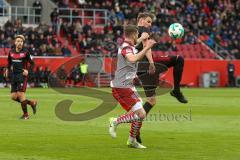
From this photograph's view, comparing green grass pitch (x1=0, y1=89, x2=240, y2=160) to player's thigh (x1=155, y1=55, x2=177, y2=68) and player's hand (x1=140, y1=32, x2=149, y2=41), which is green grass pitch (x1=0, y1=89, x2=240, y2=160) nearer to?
player's thigh (x1=155, y1=55, x2=177, y2=68)

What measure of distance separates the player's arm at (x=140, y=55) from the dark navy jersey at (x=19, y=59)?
8.78 m

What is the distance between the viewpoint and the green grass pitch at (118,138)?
12.5 meters

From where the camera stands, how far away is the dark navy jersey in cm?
2105

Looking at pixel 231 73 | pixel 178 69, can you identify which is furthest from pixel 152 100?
pixel 231 73

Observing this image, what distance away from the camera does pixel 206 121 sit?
20.2 meters

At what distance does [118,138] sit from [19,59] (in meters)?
6.54

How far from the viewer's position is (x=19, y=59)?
2098 cm

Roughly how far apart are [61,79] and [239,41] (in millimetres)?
17335

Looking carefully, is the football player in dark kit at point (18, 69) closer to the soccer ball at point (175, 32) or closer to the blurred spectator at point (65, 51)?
the soccer ball at point (175, 32)

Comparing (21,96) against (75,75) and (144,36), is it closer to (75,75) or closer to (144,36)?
(144,36)

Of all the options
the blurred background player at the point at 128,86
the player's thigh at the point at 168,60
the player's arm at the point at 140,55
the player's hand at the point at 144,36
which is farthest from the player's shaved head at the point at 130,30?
the player's thigh at the point at 168,60

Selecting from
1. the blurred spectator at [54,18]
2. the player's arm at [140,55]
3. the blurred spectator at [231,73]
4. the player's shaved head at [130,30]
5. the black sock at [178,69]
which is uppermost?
the player's shaved head at [130,30]

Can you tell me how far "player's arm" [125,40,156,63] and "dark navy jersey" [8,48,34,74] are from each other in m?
8.78

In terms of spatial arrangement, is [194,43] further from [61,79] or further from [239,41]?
[61,79]
